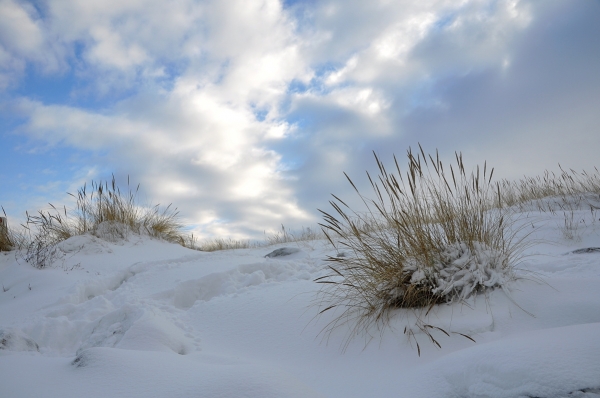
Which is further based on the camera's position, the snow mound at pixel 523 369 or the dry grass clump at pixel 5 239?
the dry grass clump at pixel 5 239

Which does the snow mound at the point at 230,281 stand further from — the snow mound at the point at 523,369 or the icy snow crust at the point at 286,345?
the snow mound at the point at 523,369

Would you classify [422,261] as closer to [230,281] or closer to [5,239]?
[230,281]

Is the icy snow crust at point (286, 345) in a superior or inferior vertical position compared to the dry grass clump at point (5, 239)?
inferior

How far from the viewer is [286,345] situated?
2.22m

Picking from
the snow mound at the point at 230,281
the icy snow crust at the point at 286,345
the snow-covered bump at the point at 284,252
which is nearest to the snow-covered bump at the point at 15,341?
the icy snow crust at the point at 286,345

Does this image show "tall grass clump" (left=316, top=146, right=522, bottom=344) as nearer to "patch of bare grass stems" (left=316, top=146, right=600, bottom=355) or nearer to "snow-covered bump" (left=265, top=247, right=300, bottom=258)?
"patch of bare grass stems" (left=316, top=146, right=600, bottom=355)

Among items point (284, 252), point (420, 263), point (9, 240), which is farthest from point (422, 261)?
point (9, 240)

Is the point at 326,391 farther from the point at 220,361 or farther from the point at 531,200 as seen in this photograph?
the point at 531,200

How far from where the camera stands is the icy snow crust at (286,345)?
1354 mm

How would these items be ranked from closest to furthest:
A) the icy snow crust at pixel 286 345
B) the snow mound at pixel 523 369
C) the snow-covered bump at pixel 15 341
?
the snow mound at pixel 523 369, the icy snow crust at pixel 286 345, the snow-covered bump at pixel 15 341

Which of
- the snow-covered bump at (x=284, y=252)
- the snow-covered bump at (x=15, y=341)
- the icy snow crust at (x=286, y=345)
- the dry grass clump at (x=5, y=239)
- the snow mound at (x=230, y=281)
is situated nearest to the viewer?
the icy snow crust at (x=286, y=345)

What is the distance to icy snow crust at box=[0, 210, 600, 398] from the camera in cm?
135

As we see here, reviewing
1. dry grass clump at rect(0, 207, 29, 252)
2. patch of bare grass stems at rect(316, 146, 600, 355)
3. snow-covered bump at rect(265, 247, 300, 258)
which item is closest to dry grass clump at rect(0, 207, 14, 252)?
dry grass clump at rect(0, 207, 29, 252)

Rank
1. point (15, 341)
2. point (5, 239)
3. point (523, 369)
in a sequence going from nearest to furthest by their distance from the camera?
point (523, 369), point (15, 341), point (5, 239)
